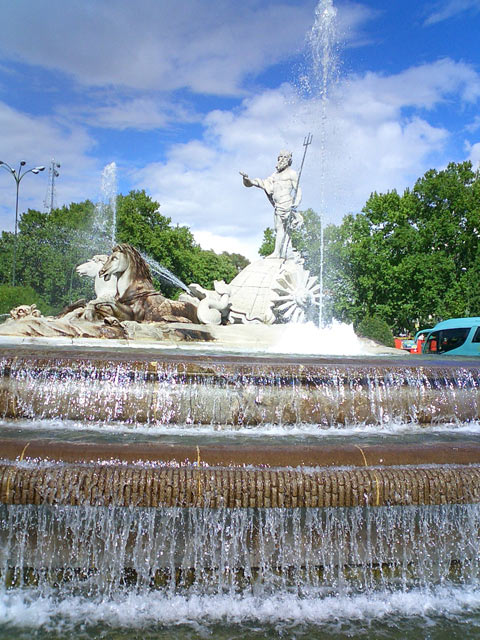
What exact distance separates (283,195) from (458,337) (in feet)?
26.3

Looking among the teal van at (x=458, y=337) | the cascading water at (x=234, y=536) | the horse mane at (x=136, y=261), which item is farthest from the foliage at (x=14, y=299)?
the cascading water at (x=234, y=536)

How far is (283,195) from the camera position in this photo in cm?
1958

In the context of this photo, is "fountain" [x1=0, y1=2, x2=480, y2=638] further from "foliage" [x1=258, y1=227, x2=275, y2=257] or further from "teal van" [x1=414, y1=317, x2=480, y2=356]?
"foliage" [x1=258, y1=227, x2=275, y2=257]

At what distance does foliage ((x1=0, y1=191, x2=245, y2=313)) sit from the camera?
38406 millimetres

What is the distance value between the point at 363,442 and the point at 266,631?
2.11 m

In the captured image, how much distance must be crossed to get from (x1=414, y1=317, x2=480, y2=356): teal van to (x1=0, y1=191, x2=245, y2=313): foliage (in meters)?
22.1

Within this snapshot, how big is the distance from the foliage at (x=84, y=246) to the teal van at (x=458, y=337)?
2207 cm

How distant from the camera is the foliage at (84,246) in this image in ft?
126

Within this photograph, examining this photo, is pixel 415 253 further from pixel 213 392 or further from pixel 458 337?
pixel 213 392

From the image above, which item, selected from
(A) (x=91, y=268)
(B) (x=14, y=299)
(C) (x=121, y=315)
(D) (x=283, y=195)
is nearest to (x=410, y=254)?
(D) (x=283, y=195)

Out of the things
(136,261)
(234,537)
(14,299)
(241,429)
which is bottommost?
(234,537)

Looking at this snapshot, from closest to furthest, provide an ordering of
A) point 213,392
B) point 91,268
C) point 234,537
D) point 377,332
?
1. point 234,537
2. point 213,392
3. point 91,268
4. point 377,332

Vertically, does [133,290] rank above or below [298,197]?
below

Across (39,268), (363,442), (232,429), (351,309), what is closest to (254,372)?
(232,429)
